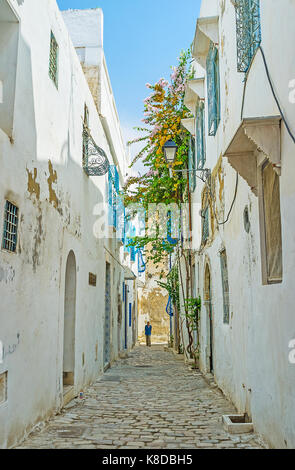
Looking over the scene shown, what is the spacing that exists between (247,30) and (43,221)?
3.43 metres

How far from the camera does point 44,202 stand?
19.5 ft

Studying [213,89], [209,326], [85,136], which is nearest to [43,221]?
[85,136]

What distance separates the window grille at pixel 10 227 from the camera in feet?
14.8

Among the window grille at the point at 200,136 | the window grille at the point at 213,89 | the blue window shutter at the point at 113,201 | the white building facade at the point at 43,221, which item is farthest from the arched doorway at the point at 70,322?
the blue window shutter at the point at 113,201

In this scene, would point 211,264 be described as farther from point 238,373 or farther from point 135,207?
point 135,207

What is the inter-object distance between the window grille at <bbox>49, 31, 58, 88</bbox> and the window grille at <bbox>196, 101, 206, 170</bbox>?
4419 mm

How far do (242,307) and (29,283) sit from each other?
9.37ft

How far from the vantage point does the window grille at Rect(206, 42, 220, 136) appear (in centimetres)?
820

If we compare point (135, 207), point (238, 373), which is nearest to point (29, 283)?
point (238, 373)

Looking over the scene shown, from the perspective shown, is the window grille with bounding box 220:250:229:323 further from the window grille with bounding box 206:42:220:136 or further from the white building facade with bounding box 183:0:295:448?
the window grille with bounding box 206:42:220:136

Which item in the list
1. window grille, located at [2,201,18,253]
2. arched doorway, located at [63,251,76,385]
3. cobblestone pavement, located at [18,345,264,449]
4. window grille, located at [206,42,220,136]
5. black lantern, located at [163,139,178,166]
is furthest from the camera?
black lantern, located at [163,139,178,166]

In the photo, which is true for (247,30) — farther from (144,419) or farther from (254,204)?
(144,419)

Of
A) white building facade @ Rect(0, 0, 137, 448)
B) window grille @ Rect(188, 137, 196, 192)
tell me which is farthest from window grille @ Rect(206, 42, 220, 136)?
window grille @ Rect(188, 137, 196, 192)

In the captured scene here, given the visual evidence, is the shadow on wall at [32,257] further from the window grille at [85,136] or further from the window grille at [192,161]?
the window grille at [192,161]
